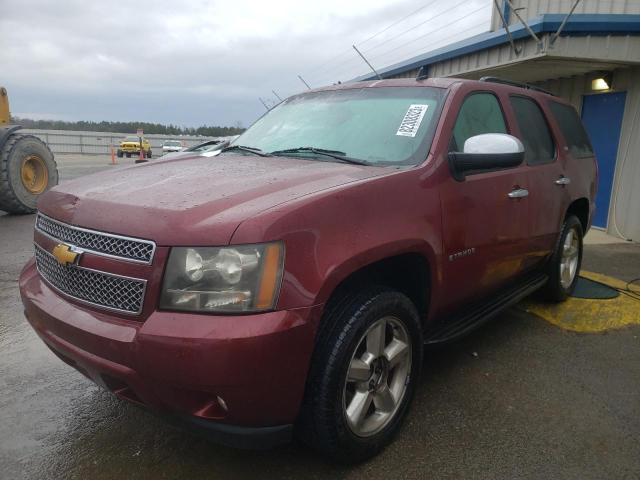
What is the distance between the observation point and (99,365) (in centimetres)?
196

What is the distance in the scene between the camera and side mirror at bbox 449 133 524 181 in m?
2.66

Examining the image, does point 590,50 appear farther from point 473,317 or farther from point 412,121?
Answer: point 473,317

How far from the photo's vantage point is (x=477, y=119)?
317 centimetres

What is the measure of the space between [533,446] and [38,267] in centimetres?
263

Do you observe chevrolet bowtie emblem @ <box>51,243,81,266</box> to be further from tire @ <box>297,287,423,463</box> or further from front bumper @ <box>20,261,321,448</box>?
tire @ <box>297,287,423,463</box>

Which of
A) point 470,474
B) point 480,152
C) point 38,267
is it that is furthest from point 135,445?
point 480,152

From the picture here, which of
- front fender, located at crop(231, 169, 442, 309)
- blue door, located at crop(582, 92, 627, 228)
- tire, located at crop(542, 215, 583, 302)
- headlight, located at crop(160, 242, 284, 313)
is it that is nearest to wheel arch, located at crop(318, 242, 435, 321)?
front fender, located at crop(231, 169, 442, 309)

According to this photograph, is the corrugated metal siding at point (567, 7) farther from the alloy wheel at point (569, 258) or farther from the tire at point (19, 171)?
the tire at point (19, 171)

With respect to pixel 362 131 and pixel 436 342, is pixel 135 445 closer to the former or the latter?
pixel 436 342

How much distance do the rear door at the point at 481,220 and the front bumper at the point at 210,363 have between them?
1125 mm

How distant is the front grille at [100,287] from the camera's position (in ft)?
6.22

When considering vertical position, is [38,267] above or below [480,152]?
below

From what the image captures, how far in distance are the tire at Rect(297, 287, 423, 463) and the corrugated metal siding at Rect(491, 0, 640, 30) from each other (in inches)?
339

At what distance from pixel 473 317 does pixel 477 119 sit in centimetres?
126
